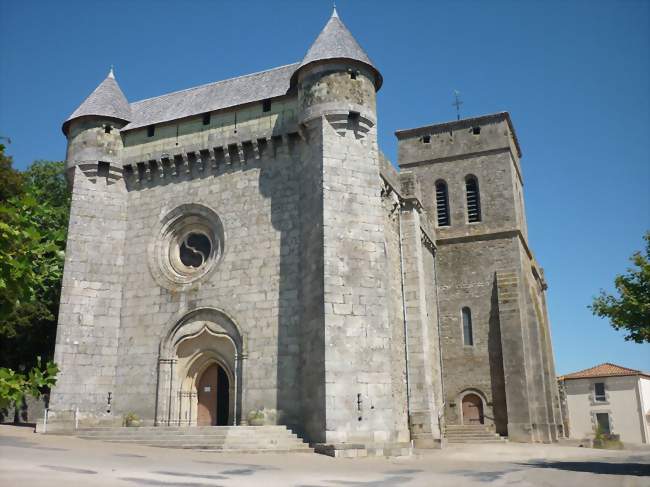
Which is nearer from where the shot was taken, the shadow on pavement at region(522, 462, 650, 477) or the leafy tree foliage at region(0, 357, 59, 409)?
the leafy tree foliage at region(0, 357, 59, 409)

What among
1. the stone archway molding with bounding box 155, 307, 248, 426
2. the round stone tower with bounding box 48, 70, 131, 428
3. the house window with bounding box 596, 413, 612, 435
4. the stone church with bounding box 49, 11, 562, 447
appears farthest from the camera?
the house window with bounding box 596, 413, 612, 435

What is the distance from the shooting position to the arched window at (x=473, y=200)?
28797 mm

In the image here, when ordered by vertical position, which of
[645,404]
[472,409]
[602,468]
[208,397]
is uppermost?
[208,397]

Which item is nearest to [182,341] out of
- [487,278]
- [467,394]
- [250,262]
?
[250,262]

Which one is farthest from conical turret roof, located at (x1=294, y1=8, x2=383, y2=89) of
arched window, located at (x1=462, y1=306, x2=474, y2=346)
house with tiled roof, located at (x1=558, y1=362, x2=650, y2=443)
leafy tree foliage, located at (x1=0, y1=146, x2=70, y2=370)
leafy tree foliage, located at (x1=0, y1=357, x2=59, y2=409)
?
house with tiled roof, located at (x1=558, y1=362, x2=650, y2=443)

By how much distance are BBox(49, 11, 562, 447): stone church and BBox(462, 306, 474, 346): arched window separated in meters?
4.11

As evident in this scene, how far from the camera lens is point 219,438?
1460 cm

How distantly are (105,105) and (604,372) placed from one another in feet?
120

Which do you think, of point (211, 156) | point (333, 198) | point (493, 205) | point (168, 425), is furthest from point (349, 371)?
point (493, 205)

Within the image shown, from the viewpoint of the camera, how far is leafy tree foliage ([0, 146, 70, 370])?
21.7 ft

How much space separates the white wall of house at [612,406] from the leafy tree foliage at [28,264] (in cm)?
3210

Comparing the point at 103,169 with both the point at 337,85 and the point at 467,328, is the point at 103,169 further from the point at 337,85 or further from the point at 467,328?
the point at 467,328

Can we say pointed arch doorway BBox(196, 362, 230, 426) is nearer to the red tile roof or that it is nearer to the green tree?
the green tree

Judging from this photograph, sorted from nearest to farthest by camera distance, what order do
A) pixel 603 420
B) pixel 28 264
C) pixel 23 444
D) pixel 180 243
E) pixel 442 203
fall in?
pixel 28 264
pixel 23 444
pixel 180 243
pixel 442 203
pixel 603 420
